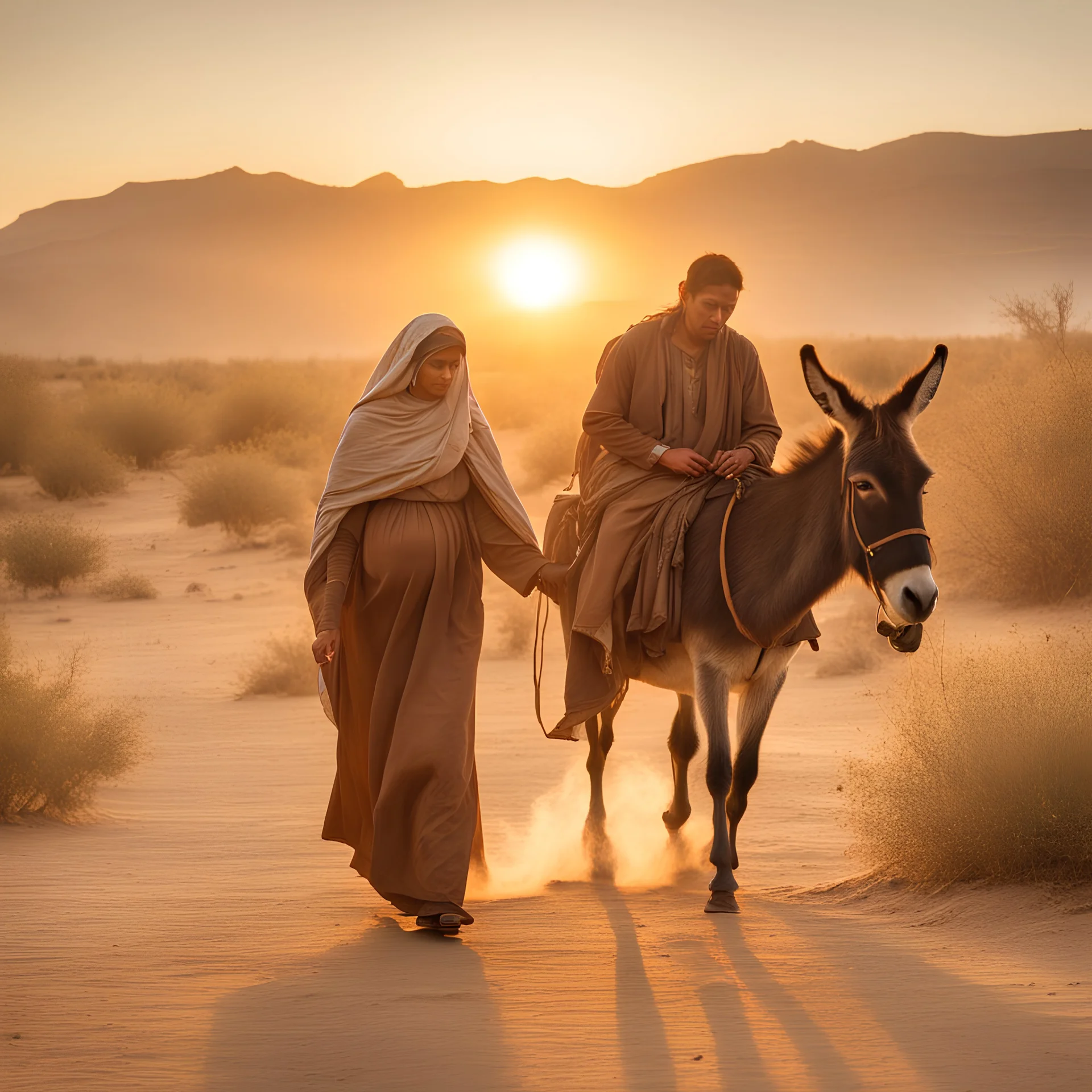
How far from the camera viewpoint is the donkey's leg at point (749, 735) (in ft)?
19.6

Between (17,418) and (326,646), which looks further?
(17,418)

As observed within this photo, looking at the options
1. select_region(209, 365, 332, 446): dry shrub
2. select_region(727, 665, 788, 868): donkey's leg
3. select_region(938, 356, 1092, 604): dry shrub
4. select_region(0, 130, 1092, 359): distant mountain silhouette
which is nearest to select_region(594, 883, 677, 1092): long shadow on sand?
select_region(727, 665, 788, 868): donkey's leg

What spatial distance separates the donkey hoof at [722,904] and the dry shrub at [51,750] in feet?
14.6

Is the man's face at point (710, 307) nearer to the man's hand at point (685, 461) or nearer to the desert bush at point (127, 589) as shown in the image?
the man's hand at point (685, 461)

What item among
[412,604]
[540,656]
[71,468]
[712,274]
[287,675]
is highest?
[712,274]

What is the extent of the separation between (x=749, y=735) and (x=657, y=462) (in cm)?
130

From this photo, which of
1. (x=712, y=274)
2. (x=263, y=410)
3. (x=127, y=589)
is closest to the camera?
(x=712, y=274)

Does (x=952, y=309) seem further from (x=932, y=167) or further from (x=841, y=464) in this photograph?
(x=841, y=464)

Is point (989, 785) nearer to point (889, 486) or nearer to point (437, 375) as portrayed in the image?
point (889, 486)

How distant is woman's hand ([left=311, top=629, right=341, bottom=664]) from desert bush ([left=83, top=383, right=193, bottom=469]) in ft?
78.0

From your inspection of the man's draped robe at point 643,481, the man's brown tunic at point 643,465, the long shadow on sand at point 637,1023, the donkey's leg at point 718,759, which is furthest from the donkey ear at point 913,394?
the long shadow on sand at point 637,1023

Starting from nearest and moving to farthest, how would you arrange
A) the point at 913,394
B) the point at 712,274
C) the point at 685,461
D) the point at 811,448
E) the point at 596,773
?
the point at 913,394, the point at 811,448, the point at 712,274, the point at 685,461, the point at 596,773

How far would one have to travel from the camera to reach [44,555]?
706 inches

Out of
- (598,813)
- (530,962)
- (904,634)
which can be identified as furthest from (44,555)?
(904,634)
